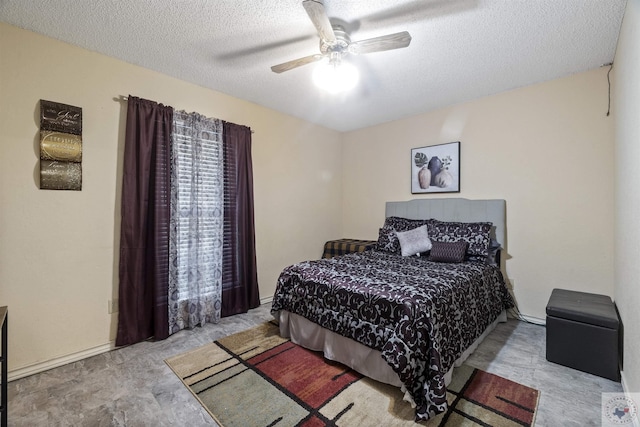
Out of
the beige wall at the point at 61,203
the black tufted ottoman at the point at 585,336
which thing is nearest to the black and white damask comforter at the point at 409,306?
the black tufted ottoman at the point at 585,336

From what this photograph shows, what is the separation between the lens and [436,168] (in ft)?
11.9

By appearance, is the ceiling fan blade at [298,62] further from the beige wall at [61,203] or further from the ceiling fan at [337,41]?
the beige wall at [61,203]

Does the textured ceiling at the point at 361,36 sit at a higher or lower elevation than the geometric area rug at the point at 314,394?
higher

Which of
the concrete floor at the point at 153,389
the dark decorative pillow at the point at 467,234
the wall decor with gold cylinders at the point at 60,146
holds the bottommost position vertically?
the concrete floor at the point at 153,389

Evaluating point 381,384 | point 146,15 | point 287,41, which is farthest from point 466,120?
point 146,15

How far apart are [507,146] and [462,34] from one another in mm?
1554

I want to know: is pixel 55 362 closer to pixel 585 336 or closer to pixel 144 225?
pixel 144 225

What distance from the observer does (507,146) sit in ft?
10.2

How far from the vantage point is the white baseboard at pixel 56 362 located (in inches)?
78.1

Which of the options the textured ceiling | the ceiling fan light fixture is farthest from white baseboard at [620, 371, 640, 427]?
the ceiling fan light fixture

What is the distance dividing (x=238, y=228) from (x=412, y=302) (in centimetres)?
214

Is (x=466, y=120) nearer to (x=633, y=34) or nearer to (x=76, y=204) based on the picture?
(x=633, y=34)

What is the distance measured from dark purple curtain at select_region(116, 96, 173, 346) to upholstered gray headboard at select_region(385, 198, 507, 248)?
2.88 meters

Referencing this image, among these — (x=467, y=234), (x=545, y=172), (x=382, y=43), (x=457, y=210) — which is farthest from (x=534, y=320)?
(x=382, y=43)
